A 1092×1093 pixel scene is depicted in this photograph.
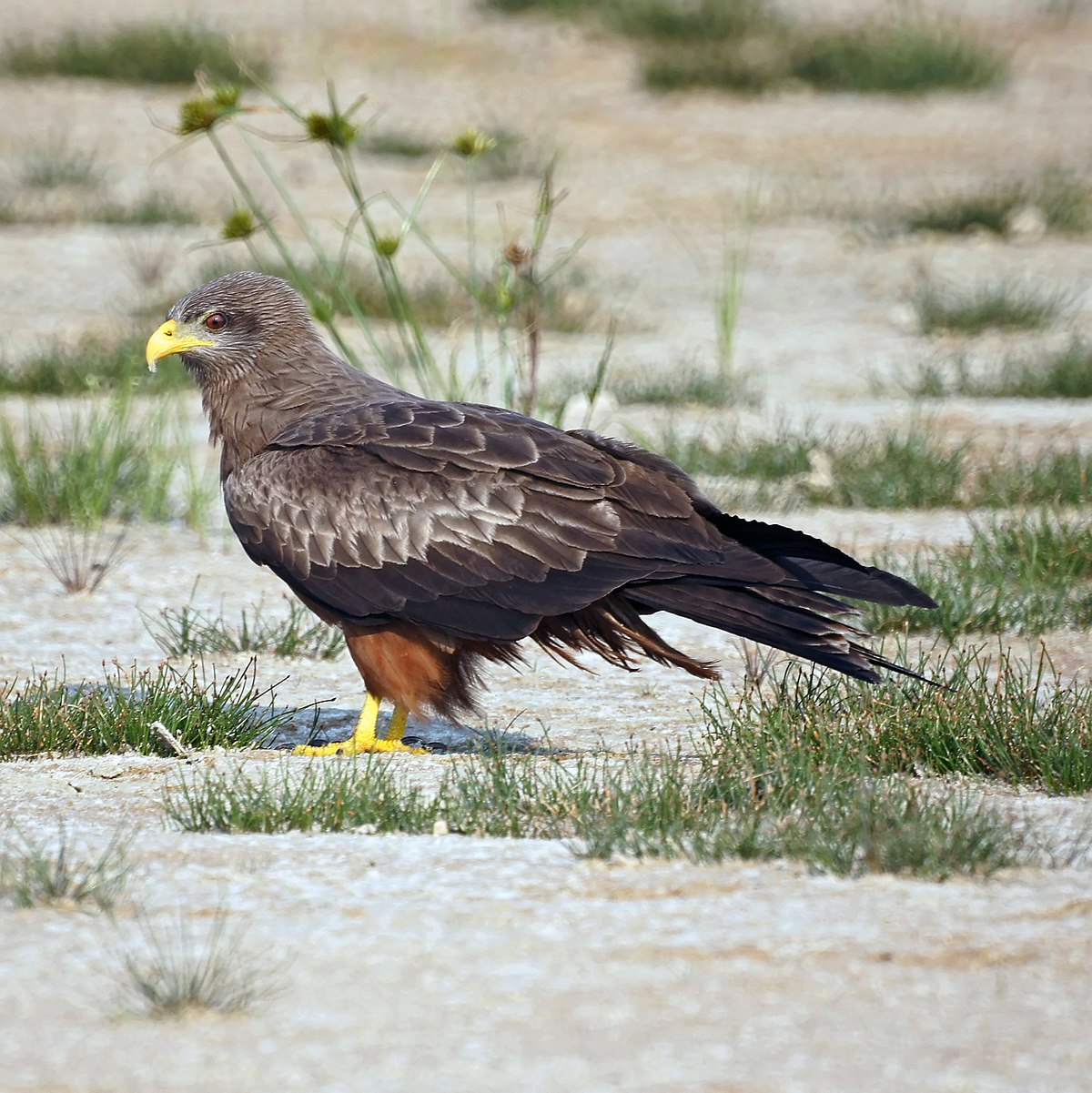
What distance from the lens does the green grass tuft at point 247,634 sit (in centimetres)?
660

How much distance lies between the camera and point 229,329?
6.29 metres

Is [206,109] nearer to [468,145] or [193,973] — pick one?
[468,145]

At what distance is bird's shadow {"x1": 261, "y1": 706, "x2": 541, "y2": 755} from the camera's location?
559 centimetres

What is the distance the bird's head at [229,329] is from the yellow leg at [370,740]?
52.9 inches

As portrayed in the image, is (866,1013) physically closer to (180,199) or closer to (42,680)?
(42,680)

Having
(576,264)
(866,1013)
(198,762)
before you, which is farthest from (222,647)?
(576,264)

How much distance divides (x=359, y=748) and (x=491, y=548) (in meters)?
0.76

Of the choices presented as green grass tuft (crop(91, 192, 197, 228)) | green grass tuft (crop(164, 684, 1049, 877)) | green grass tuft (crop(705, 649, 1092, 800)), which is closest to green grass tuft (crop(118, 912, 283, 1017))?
green grass tuft (crop(164, 684, 1049, 877))

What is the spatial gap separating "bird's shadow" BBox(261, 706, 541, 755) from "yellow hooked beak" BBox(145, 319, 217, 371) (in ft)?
4.26

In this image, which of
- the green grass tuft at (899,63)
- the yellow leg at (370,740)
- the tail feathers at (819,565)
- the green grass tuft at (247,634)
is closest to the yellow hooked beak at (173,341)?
the green grass tuft at (247,634)

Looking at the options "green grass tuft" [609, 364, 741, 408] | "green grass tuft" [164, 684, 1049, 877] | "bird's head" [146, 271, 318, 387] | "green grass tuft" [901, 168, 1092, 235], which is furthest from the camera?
"green grass tuft" [901, 168, 1092, 235]

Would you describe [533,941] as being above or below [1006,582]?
below

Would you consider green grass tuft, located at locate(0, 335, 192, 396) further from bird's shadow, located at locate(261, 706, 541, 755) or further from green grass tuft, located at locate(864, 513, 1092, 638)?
green grass tuft, located at locate(864, 513, 1092, 638)

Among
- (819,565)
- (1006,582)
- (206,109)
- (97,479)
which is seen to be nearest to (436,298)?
(97,479)
